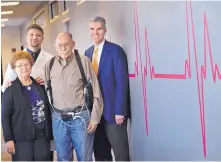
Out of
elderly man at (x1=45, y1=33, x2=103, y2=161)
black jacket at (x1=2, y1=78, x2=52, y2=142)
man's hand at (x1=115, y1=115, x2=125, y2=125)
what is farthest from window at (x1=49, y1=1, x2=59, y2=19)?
black jacket at (x1=2, y1=78, x2=52, y2=142)

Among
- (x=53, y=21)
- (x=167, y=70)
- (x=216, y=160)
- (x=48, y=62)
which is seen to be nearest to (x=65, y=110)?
(x=48, y=62)

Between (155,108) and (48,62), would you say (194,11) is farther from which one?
(48,62)

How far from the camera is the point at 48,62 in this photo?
7.80 ft

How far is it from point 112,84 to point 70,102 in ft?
1.15

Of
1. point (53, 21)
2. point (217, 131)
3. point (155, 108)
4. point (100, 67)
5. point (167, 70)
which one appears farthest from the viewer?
point (53, 21)

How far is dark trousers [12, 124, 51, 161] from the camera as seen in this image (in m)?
2.16

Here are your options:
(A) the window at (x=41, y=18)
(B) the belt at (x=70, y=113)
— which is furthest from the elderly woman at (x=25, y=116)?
(A) the window at (x=41, y=18)

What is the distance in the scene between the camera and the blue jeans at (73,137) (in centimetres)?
233

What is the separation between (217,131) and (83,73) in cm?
96

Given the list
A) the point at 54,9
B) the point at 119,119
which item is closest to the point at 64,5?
the point at 54,9

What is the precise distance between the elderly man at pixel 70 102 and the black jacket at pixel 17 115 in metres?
0.22

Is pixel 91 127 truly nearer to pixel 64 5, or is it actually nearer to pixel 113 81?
pixel 113 81

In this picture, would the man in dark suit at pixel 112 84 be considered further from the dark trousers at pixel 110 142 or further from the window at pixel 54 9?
the window at pixel 54 9

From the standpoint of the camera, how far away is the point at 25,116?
213 centimetres
